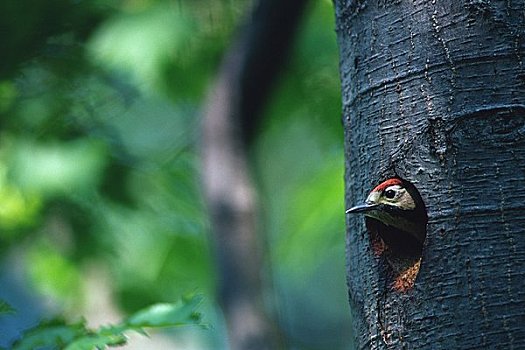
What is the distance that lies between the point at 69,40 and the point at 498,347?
2.63 m

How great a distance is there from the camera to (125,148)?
12.9 ft

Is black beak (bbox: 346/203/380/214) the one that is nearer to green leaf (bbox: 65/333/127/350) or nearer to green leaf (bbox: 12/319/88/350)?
green leaf (bbox: 65/333/127/350)

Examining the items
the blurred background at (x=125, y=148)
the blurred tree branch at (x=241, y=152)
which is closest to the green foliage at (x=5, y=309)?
the blurred tree branch at (x=241, y=152)

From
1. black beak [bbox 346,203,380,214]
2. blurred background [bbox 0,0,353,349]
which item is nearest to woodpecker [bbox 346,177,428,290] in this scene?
black beak [bbox 346,203,380,214]

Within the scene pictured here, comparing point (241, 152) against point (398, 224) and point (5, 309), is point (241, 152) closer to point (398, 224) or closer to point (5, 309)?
point (5, 309)

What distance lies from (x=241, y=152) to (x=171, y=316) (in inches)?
49.3

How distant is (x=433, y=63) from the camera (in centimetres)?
149

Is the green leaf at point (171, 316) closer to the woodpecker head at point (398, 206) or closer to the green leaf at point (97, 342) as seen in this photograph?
the green leaf at point (97, 342)

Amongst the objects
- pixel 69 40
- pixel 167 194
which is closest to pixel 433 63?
pixel 69 40

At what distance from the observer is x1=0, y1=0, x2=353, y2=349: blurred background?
3498 millimetres

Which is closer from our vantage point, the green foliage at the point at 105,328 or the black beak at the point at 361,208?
the black beak at the point at 361,208

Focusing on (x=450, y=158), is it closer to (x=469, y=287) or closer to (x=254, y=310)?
(x=469, y=287)

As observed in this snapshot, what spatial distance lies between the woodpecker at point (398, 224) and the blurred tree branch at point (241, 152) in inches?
53.1

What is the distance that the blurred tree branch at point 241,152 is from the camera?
2.92m
